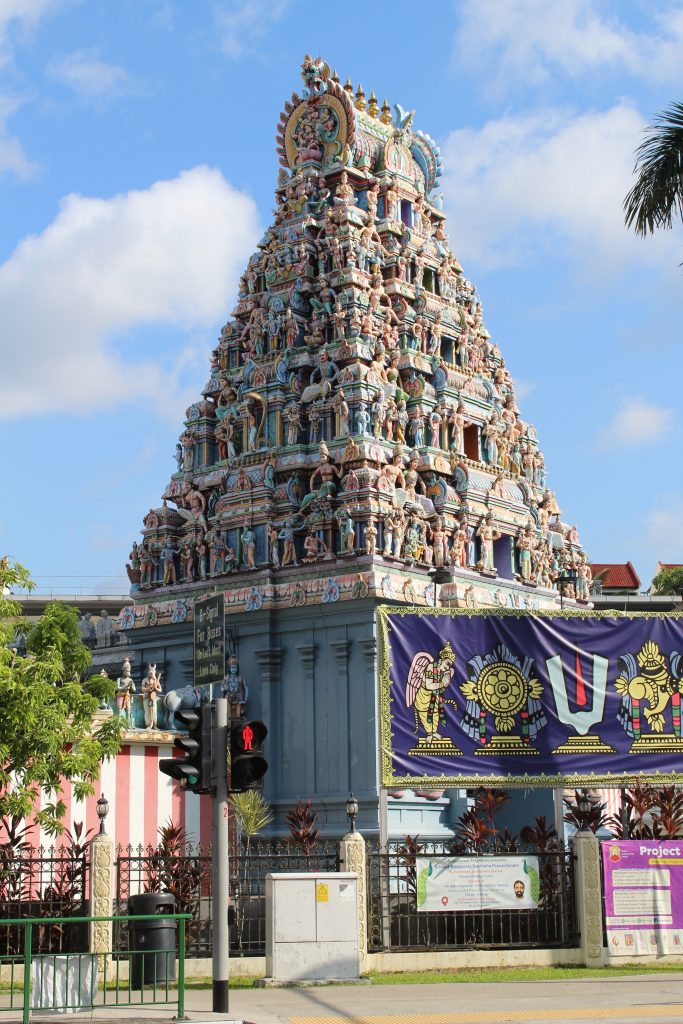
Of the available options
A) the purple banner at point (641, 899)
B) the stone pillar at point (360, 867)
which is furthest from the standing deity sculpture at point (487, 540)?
the stone pillar at point (360, 867)

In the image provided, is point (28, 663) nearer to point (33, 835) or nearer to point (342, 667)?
point (33, 835)

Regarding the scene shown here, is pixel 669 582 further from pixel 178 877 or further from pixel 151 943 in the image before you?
pixel 151 943

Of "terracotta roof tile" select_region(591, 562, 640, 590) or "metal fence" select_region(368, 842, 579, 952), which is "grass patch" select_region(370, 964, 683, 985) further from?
"terracotta roof tile" select_region(591, 562, 640, 590)

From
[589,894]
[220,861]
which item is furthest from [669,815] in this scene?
[220,861]

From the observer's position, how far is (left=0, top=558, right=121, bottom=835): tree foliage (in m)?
25.9

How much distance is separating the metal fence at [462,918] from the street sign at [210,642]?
348 inches

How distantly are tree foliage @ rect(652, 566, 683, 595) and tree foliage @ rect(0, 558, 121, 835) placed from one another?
7092cm

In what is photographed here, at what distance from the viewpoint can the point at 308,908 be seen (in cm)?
2466

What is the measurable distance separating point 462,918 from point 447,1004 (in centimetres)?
598

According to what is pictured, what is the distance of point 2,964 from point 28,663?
547cm

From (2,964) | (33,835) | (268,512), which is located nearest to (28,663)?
(2,964)

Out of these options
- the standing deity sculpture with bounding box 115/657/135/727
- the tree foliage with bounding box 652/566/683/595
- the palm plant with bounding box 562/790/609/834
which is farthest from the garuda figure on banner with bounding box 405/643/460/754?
the tree foliage with bounding box 652/566/683/595

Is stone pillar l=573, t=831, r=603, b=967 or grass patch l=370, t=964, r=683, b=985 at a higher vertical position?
stone pillar l=573, t=831, r=603, b=967

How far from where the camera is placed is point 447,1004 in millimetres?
21156
